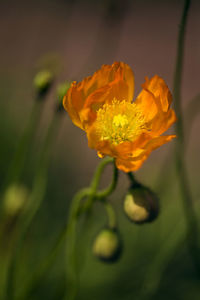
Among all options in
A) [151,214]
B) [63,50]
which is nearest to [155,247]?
[151,214]

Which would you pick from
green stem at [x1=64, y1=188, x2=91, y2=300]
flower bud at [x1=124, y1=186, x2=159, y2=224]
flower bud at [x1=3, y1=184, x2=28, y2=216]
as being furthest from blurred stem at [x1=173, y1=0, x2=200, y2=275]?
flower bud at [x1=3, y1=184, x2=28, y2=216]

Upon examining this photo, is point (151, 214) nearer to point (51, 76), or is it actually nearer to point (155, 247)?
point (51, 76)

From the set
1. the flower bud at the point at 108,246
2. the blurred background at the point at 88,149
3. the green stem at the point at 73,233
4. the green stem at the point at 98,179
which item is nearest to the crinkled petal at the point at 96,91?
the green stem at the point at 98,179

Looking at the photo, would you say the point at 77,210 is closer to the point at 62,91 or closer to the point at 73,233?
the point at 73,233

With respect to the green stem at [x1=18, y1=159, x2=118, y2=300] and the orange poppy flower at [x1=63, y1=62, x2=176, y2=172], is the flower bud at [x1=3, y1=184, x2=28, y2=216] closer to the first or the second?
the green stem at [x1=18, y1=159, x2=118, y2=300]

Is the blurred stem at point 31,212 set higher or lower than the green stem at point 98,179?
lower

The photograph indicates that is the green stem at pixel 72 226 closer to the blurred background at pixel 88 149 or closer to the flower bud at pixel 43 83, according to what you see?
the blurred background at pixel 88 149
